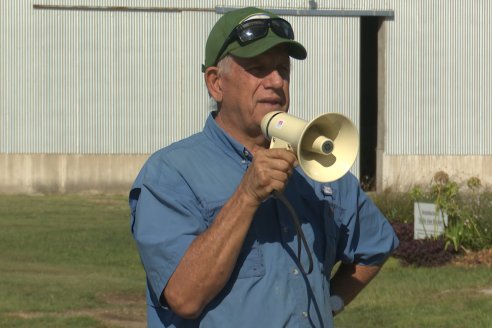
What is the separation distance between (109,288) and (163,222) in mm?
10075

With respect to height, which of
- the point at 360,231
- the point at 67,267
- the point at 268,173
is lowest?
the point at 67,267

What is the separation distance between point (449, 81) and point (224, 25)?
2921 cm

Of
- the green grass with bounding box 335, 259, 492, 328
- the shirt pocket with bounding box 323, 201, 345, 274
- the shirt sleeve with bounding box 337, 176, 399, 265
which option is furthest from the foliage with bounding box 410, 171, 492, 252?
the shirt pocket with bounding box 323, 201, 345, 274

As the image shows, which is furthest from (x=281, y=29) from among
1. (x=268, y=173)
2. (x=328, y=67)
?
(x=328, y=67)

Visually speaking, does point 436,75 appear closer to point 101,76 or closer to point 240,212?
point 101,76

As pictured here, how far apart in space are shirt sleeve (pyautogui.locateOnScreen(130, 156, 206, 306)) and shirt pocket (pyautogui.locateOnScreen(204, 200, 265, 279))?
0.04 meters

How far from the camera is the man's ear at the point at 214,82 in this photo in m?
3.97

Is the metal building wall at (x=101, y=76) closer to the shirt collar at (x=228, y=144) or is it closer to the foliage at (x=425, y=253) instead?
the foliage at (x=425, y=253)

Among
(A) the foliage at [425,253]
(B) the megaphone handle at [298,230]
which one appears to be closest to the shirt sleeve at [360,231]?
(B) the megaphone handle at [298,230]

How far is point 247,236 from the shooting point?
3707 mm

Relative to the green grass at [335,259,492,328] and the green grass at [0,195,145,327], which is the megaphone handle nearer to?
the green grass at [335,259,492,328]

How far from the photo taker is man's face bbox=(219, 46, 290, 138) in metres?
3.84

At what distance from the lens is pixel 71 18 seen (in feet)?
101

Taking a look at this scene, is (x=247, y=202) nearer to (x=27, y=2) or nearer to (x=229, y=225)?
(x=229, y=225)
